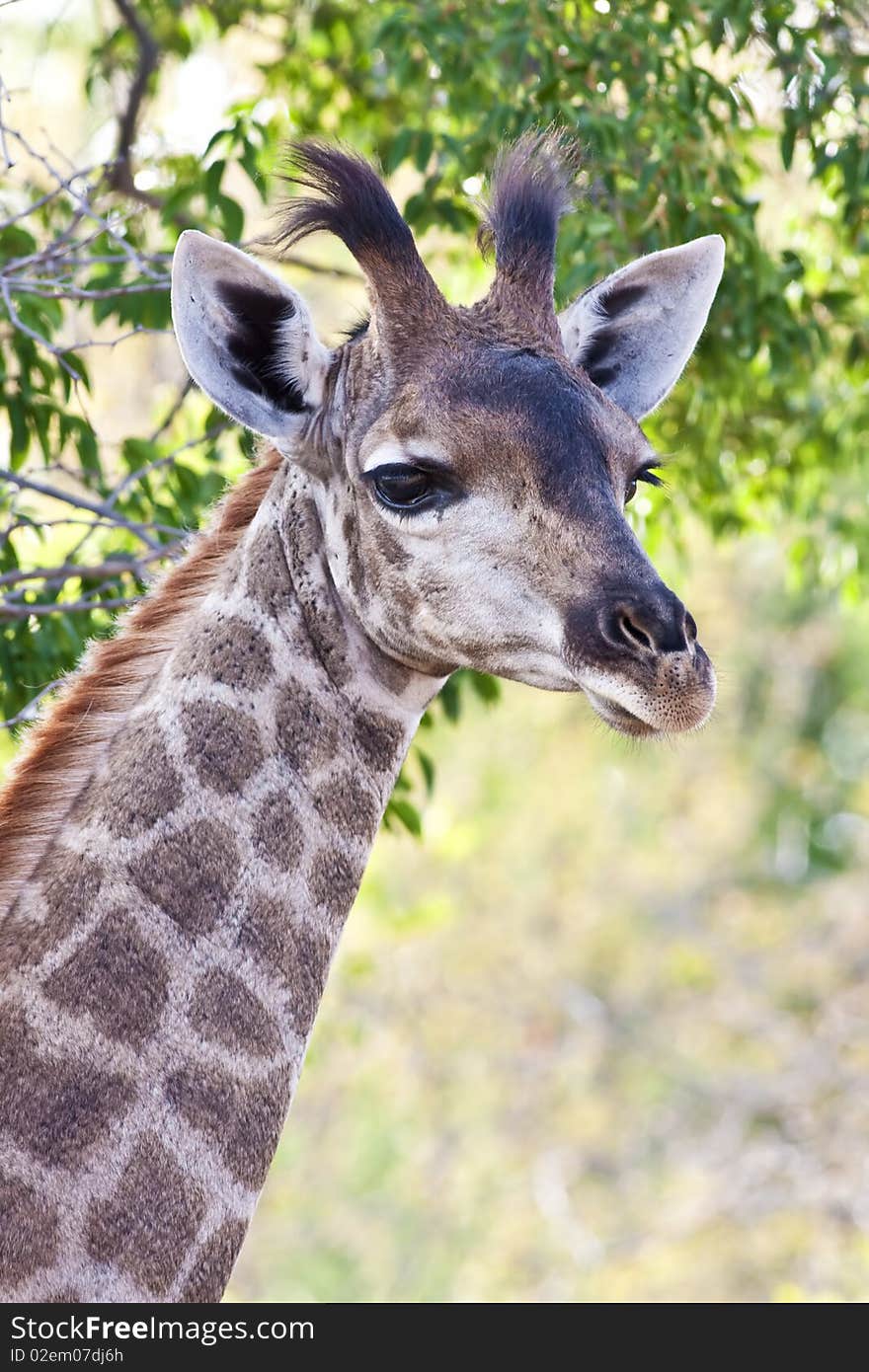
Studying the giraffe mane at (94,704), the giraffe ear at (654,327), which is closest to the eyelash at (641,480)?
the giraffe ear at (654,327)

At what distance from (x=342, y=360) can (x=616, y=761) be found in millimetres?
18766

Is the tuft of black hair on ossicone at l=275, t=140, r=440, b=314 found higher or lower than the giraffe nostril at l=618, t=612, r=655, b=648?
higher

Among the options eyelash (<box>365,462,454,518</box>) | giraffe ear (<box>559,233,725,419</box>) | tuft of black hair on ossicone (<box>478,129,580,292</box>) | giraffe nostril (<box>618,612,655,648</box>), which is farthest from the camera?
giraffe ear (<box>559,233,725,419</box>)

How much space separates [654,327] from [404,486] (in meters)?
1.06

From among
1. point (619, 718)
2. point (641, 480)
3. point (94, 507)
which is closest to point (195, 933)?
point (619, 718)

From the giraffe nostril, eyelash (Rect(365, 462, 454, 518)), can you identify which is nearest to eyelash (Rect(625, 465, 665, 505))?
eyelash (Rect(365, 462, 454, 518))

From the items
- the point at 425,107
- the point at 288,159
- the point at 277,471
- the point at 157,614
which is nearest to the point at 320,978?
the point at 157,614

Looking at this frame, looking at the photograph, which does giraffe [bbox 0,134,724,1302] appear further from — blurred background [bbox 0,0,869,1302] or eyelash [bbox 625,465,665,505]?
blurred background [bbox 0,0,869,1302]

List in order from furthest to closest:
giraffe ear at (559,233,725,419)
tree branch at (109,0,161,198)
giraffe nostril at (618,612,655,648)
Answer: tree branch at (109,0,161,198) < giraffe ear at (559,233,725,419) < giraffe nostril at (618,612,655,648)

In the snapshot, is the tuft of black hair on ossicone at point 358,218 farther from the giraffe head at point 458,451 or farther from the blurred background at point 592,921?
the blurred background at point 592,921

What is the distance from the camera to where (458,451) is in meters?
3.62

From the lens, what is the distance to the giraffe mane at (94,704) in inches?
146

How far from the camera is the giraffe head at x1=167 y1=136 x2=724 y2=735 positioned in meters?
3.45

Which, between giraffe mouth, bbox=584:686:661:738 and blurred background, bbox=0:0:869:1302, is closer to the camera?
giraffe mouth, bbox=584:686:661:738
